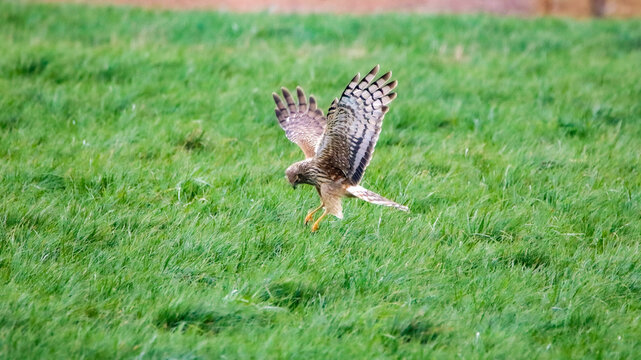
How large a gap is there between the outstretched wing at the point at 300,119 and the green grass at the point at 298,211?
367 mm

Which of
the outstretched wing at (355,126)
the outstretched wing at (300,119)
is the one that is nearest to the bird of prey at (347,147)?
the outstretched wing at (355,126)

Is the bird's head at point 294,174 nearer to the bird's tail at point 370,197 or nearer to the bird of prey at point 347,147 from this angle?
the bird of prey at point 347,147

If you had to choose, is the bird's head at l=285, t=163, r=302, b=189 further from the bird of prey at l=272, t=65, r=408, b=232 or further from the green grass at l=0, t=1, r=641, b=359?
the green grass at l=0, t=1, r=641, b=359

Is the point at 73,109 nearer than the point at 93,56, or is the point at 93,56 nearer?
the point at 73,109

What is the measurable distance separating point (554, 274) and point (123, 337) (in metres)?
2.68

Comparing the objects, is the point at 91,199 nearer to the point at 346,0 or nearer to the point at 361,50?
the point at 361,50

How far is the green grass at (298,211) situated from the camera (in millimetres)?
3988

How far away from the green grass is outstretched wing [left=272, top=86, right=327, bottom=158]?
37cm

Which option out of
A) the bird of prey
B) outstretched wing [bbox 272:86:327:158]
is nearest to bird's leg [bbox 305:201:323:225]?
the bird of prey

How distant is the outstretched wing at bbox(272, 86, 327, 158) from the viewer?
6.07 m

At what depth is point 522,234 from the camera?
522 centimetres

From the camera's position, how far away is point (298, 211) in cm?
559

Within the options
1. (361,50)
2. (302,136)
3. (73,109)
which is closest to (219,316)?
(302,136)

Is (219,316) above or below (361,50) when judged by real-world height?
below
